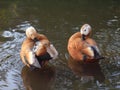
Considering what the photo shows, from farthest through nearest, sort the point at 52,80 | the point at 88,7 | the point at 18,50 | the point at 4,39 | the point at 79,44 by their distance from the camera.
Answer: the point at 88,7, the point at 4,39, the point at 18,50, the point at 79,44, the point at 52,80

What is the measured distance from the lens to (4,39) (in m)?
9.48

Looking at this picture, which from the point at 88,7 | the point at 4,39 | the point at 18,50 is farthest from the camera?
the point at 88,7

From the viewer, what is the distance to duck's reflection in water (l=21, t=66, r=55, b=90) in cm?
734

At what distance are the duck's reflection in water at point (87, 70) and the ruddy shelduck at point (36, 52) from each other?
0.60 meters

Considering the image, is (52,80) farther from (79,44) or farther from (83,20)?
(83,20)

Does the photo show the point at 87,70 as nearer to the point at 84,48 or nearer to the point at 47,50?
the point at 84,48

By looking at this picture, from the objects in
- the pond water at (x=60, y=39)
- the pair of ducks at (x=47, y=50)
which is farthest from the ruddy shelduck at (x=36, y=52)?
the pond water at (x=60, y=39)

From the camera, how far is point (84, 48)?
26.1ft

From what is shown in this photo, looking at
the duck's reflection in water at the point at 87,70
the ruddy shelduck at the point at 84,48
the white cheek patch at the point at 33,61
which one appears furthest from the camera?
the ruddy shelduck at the point at 84,48

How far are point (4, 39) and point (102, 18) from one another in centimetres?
315

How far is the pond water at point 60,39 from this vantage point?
24.3ft

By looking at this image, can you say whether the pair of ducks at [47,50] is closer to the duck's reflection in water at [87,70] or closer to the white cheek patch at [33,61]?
the white cheek patch at [33,61]

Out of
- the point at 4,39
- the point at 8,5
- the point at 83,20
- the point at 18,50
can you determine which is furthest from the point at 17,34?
the point at 8,5

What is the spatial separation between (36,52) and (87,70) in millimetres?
1182
